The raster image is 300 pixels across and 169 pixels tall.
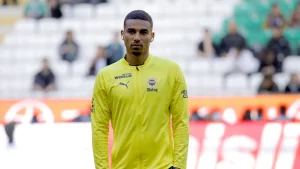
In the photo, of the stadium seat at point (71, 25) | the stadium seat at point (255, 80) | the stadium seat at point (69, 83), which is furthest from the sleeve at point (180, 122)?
the stadium seat at point (71, 25)

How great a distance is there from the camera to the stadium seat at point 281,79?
14.7 metres

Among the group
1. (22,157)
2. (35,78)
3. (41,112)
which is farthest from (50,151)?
(35,78)

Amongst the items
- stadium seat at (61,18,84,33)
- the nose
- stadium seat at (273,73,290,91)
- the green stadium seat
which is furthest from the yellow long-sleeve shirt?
stadium seat at (61,18,84,33)

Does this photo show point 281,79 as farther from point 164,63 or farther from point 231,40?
point 164,63

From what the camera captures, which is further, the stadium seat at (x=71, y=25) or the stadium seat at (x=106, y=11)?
the stadium seat at (x=106, y=11)

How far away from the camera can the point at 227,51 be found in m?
15.9

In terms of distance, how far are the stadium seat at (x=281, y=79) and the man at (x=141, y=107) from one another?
9653mm

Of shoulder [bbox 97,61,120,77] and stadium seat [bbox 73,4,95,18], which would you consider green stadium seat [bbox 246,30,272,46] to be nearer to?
stadium seat [bbox 73,4,95,18]

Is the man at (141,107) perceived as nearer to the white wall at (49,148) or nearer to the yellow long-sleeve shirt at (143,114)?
the yellow long-sleeve shirt at (143,114)

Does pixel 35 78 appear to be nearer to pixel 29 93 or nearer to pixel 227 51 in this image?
pixel 29 93

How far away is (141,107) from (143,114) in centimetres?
4

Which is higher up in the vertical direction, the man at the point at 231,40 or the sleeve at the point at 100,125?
the sleeve at the point at 100,125

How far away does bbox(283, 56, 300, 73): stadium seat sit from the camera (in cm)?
1545

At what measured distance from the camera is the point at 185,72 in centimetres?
1641
